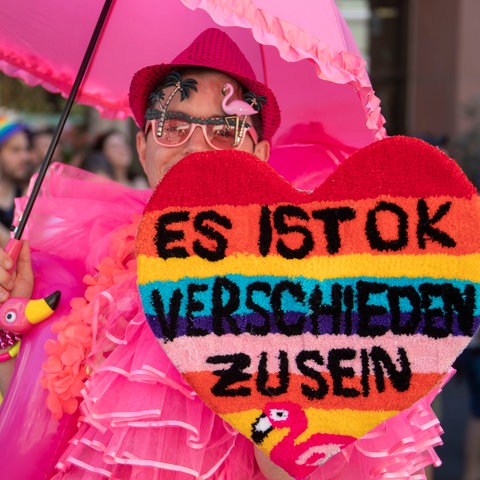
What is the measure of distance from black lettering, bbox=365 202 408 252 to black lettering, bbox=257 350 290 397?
26 cm

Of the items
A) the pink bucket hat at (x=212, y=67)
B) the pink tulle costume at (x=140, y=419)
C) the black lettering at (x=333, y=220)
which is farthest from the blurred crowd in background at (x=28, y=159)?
the black lettering at (x=333, y=220)

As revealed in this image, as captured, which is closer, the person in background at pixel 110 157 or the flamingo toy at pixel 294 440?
the flamingo toy at pixel 294 440

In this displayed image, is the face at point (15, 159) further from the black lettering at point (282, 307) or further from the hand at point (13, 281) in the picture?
the black lettering at point (282, 307)

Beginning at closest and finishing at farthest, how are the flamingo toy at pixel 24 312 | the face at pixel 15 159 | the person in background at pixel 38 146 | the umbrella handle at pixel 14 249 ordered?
1. the flamingo toy at pixel 24 312
2. the umbrella handle at pixel 14 249
3. the face at pixel 15 159
4. the person in background at pixel 38 146

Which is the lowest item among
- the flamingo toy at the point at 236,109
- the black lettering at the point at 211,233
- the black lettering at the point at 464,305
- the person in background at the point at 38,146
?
the black lettering at the point at 464,305

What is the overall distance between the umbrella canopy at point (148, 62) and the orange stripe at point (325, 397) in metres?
0.93

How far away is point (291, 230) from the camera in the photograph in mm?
1507

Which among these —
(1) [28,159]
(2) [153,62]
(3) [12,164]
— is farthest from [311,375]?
(1) [28,159]

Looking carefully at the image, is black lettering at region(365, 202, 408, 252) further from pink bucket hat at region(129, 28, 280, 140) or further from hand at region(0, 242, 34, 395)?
hand at region(0, 242, 34, 395)

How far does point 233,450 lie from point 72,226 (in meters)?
0.83

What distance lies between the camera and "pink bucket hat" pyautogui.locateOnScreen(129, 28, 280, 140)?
2.02 m

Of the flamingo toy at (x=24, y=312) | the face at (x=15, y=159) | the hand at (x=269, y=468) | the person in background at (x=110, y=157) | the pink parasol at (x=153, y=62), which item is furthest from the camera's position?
the person in background at (x=110, y=157)

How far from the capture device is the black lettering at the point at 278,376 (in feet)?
4.95

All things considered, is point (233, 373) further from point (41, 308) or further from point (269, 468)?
point (41, 308)
